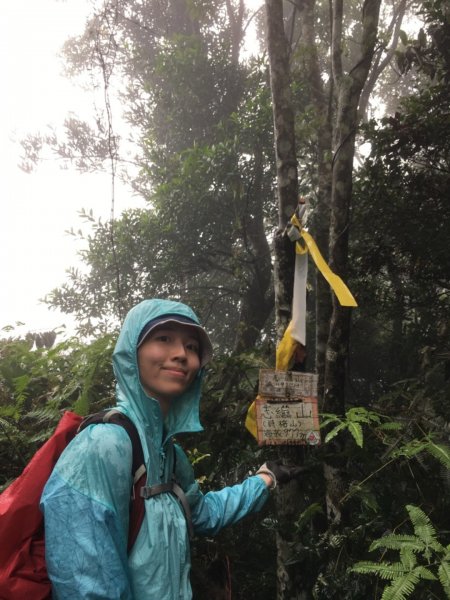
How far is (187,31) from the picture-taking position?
47.6 feet

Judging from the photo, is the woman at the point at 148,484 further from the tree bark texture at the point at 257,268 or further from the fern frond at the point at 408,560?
the tree bark texture at the point at 257,268

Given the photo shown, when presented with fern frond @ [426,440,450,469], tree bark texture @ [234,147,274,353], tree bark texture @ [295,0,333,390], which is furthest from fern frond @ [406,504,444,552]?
tree bark texture @ [234,147,274,353]

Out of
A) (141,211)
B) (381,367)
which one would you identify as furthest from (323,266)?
(141,211)

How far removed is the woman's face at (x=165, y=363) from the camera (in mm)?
1809

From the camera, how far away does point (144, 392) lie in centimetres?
171

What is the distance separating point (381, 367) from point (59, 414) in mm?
8105

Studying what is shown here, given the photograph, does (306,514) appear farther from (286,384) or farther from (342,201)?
(342,201)

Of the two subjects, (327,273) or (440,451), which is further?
(327,273)

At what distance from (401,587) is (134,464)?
981 millimetres

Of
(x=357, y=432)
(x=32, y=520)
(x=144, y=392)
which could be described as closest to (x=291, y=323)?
(x=357, y=432)

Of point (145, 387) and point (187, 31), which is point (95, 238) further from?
point (145, 387)

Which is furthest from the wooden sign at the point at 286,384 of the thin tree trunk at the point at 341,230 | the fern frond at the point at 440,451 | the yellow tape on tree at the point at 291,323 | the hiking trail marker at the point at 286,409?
the thin tree trunk at the point at 341,230

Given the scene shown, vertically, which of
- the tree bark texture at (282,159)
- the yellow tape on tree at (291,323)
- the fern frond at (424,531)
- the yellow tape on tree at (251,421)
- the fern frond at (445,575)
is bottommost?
the fern frond at (445,575)

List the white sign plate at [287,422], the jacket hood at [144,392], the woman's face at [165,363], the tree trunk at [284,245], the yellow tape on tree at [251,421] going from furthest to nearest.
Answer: the tree trunk at [284,245] < the yellow tape on tree at [251,421] < the white sign plate at [287,422] < the woman's face at [165,363] < the jacket hood at [144,392]
